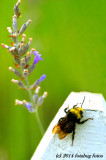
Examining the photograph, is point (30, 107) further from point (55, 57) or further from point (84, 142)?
point (55, 57)

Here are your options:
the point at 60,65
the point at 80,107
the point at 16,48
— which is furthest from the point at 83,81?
the point at 80,107

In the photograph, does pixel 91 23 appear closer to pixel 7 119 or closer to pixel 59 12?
pixel 59 12

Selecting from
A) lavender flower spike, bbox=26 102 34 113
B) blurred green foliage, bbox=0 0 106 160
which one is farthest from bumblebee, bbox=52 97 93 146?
blurred green foliage, bbox=0 0 106 160

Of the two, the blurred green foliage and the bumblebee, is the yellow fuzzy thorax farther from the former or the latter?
the blurred green foliage

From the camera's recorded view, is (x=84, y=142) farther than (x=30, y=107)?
No

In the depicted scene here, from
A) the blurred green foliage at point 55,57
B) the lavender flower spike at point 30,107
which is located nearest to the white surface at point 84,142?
the lavender flower spike at point 30,107

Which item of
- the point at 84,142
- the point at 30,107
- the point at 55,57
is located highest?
the point at 55,57

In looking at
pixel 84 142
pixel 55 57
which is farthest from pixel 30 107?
pixel 55 57
